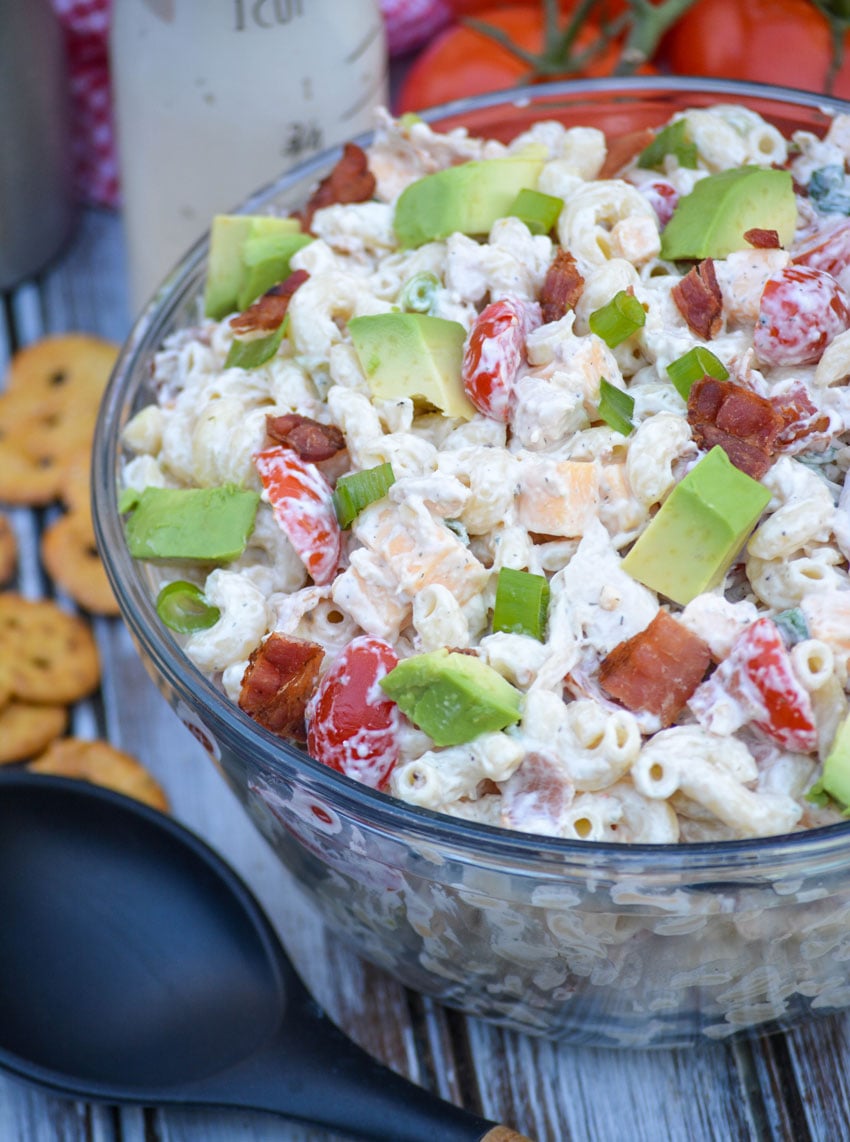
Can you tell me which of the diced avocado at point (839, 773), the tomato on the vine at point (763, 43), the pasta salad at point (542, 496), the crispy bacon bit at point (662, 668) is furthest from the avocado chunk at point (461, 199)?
the tomato on the vine at point (763, 43)

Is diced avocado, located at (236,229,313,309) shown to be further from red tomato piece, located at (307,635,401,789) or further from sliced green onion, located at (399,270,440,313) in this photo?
red tomato piece, located at (307,635,401,789)

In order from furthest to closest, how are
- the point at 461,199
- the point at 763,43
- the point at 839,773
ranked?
the point at 763,43, the point at 461,199, the point at 839,773

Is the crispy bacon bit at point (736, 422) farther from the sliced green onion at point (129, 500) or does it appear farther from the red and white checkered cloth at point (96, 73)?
the red and white checkered cloth at point (96, 73)

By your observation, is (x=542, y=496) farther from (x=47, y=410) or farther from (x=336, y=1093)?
(x=47, y=410)

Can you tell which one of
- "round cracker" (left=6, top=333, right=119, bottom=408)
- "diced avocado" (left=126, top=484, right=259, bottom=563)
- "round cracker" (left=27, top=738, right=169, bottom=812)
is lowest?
"round cracker" (left=27, top=738, right=169, bottom=812)

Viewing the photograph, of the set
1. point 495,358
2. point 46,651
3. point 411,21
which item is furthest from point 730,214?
point 411,21

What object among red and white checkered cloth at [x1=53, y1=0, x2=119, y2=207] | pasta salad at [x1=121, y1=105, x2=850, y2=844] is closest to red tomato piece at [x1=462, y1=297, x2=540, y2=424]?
pasta salad at [x1=121, y1=105, x2=850, y2=844]
